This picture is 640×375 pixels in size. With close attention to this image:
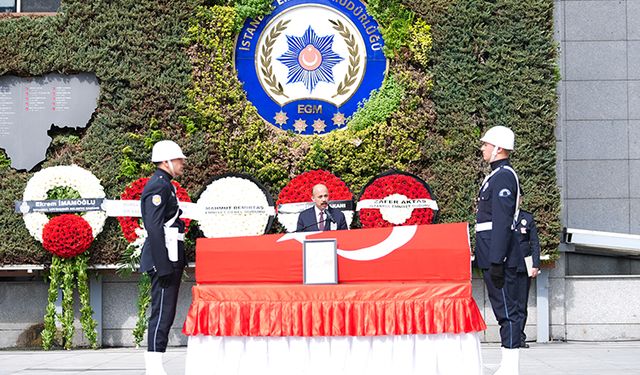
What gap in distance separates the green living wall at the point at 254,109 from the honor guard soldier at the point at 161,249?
3.83 metres

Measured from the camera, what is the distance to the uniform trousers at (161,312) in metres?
8.39

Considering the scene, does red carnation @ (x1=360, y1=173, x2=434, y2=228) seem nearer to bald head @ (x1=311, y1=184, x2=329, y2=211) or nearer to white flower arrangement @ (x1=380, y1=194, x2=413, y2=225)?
white flower arrangement @ (x1=380, y1=194, x2=413, y2=225)

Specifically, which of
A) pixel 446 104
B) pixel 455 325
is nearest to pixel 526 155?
pixel 446 104

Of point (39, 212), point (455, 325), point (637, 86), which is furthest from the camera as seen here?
point (637, 86)

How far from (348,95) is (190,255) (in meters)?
2.90

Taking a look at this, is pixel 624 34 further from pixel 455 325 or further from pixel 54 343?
pixel 54 343

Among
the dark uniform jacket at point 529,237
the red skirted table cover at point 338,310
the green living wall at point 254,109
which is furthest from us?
the green living wall at point 254,109

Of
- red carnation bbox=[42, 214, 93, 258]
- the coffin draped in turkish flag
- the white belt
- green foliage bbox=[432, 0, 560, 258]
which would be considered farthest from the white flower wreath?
the white belt

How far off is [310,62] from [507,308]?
5.55m

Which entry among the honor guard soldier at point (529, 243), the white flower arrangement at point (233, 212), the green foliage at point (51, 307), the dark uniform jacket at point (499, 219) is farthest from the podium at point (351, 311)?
the green foliage at point (51, 307)

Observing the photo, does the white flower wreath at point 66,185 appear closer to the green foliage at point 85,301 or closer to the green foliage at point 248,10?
the green foliage at point 85,301

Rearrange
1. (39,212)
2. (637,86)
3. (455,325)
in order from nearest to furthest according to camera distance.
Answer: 1. (455,325)
2. (39,212)
3. (637,86)

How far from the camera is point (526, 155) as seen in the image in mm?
12516

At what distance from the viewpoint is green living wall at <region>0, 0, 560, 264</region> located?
12.5 m
